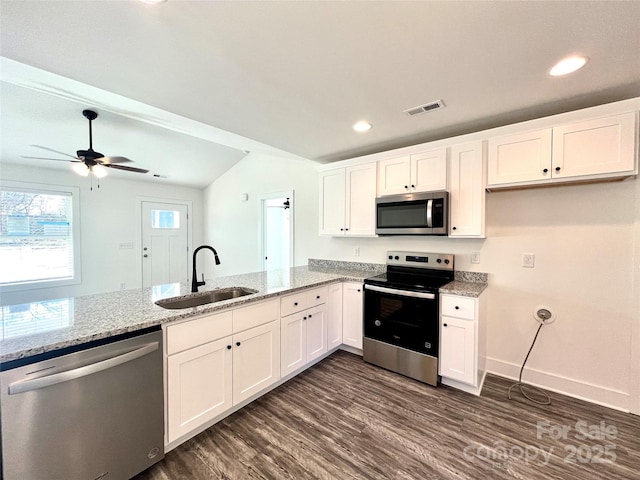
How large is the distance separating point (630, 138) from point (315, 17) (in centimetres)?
230

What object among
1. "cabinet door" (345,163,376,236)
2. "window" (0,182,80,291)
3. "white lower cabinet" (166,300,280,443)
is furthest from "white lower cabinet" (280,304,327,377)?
"window" (0,182,80,291)

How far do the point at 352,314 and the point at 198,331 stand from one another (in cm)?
174

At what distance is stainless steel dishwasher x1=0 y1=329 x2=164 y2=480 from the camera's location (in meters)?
1.10

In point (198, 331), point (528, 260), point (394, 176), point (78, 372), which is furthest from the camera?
point (394, 176)

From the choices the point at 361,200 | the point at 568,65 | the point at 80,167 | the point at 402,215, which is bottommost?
the point at 402,215

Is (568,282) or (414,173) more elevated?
(414,173)

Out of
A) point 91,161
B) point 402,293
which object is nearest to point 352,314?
point 402,293

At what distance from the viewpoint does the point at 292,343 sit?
2.44 meters

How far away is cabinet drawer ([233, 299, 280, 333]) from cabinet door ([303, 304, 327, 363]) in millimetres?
458

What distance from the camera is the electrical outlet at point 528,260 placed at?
7.84 ft

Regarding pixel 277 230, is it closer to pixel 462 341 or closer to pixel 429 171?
pixel 429 171

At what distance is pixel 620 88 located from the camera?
183cm

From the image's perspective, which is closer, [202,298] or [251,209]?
[202,298]

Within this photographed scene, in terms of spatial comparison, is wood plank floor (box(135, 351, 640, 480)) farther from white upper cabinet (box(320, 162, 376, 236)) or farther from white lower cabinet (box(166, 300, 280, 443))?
white upper cabinet (box(320, 162, 376, 236))
